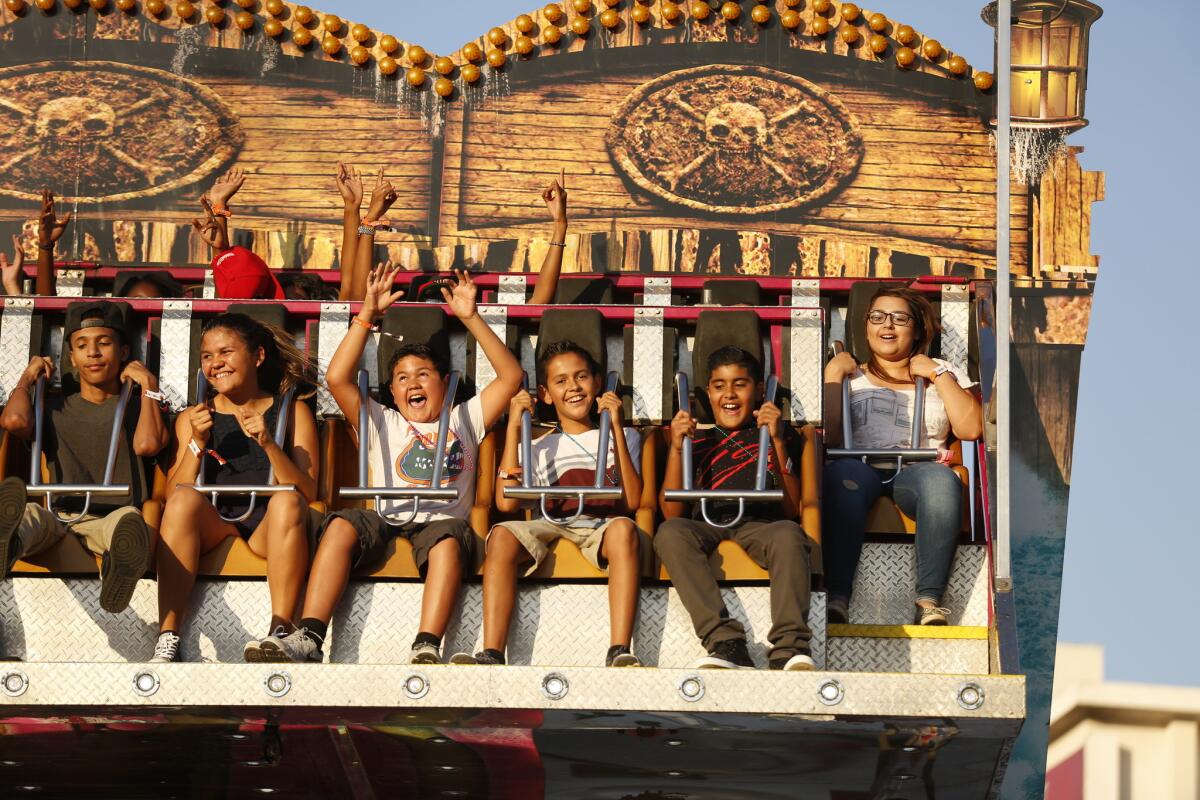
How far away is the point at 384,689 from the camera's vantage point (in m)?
5.73

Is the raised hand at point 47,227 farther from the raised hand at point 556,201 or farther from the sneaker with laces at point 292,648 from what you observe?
the sneaker with laces at point 292,648

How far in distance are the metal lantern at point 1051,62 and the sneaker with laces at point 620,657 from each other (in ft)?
16.4

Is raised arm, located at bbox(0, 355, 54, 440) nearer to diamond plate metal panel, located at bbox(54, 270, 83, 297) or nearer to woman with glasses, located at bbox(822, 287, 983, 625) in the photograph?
diamond plate metal panel, located at bbox(54, 270, 83, 297)

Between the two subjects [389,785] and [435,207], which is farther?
[435,207]

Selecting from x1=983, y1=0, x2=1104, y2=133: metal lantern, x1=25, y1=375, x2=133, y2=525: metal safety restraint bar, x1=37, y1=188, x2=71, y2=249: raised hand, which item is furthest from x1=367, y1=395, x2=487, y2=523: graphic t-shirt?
x1=983, y1=0, x2=1104, y2=133: metal lantern

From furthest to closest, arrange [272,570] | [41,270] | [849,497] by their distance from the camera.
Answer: [41,270]
[849,497]
[272,570]

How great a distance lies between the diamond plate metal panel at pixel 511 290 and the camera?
893cm

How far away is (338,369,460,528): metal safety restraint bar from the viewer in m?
6.66

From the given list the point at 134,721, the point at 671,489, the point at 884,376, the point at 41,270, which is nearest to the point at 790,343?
the point at 884,376

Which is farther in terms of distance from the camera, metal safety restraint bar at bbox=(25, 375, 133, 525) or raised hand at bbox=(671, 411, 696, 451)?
raised hand at bbox=(671, 411, 696, 451)

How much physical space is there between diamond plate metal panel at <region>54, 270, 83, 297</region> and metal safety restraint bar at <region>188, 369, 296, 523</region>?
5.95 ft

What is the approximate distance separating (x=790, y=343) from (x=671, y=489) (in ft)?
3.36

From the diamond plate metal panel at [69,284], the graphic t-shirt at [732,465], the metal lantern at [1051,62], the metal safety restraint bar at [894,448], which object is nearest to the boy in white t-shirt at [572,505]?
the graphic t-shirt at [732,465]

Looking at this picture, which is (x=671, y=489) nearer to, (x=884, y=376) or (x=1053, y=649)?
(x=884, y=376)
